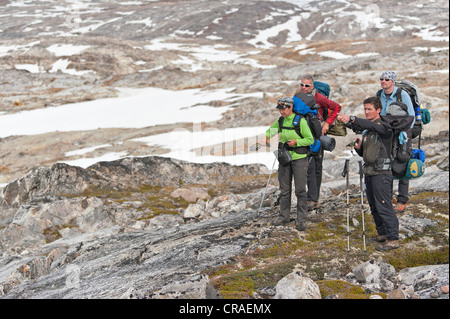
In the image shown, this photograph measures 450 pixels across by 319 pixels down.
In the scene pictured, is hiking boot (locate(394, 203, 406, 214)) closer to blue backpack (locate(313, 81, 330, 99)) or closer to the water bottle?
the water bottle

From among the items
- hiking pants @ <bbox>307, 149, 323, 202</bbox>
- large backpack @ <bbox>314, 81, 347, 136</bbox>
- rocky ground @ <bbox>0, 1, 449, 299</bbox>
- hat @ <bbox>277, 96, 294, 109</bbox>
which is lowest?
rocky ground @ <bbox>0, 1, 449, 299</bbox>

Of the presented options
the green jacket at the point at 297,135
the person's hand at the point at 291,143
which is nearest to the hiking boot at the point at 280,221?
the green jacket at the point at 297,135

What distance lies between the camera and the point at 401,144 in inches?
326

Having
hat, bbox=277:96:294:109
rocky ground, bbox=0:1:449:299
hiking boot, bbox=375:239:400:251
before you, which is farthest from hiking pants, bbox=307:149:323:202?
hiking boot, bbox=375:239:400:251

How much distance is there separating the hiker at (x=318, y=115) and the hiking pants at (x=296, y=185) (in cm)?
105

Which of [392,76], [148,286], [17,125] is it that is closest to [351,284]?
[148,286]

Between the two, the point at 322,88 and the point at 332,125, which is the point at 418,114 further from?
the point at 322,88

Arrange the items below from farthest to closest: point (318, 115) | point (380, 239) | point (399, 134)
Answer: point (318, 115) < point (380, 239) < point (399, 134)

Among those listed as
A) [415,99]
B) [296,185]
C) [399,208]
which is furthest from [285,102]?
[399,208]

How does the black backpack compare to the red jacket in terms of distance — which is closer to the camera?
the black backpack

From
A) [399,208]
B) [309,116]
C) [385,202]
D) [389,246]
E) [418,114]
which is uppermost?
[309,116]

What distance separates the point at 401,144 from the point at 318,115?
268cm

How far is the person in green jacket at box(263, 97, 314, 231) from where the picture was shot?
9.02 metres
